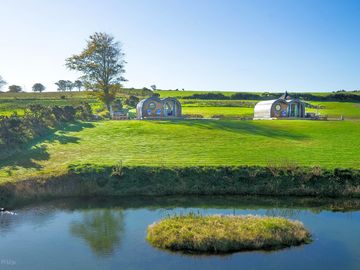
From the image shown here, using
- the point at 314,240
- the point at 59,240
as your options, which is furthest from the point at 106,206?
the point at 314,240

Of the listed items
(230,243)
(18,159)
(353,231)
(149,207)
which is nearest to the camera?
(230,243)

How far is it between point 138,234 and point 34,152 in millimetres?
21827

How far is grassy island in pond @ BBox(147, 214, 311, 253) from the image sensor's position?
21734mm

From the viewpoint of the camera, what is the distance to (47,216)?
28.1 metres

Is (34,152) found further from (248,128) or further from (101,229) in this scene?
(248,128)

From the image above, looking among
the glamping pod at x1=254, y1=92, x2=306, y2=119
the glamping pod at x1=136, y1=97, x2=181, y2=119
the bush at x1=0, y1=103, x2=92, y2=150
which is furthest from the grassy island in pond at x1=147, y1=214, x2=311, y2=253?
the glamping pod at x1=254, y1=92, x2=306, y2=119

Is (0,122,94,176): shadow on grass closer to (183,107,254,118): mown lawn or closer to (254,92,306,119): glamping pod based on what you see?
(183,107,254,118): mown lawn

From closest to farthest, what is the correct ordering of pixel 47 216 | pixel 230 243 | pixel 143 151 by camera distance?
pixel 230 243 → pixel 47 216 → pixel 143 151

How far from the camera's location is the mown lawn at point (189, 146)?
37750mm

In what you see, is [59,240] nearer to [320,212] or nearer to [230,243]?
[230,243]

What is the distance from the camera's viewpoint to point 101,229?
85.2 feet

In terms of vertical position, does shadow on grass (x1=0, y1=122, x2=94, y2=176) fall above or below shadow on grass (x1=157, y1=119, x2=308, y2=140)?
below

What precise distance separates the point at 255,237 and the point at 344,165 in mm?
18126

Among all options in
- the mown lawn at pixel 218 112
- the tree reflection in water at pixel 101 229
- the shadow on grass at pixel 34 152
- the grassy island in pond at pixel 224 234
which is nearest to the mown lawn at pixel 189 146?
the shadow on grass at pixel 34 152
